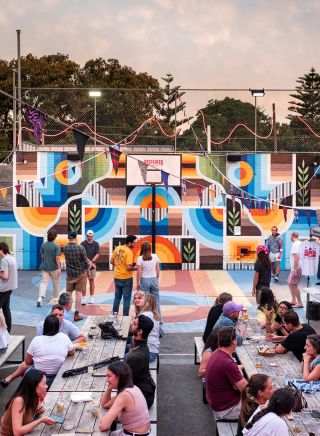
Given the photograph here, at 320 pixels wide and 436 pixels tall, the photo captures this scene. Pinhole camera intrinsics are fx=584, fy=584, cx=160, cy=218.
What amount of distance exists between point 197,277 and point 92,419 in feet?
37.2

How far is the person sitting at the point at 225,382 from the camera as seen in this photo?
5660mm

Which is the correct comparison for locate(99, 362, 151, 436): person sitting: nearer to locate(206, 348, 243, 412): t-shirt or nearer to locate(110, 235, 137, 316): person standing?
locate(206, 348, 243, 412): t-shirt

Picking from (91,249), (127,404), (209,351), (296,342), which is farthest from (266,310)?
(91,249)

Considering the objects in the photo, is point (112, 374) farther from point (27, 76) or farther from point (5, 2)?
point (27, 76)

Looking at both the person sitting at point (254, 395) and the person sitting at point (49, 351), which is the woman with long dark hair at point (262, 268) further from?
the person sitting at point (254, 395)

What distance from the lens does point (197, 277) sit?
53.1 feet

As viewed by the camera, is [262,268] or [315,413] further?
[262,268]

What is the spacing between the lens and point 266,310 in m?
7.74

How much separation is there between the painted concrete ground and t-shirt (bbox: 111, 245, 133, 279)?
1.28 m

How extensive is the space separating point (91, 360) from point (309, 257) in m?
7.01

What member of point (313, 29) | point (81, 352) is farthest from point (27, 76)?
point (81, 352)

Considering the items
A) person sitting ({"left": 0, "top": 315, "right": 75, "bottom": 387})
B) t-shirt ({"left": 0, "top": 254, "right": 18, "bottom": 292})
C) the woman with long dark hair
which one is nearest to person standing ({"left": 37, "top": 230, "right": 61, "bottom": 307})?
t-shirt ({"left": 0, "top": 254, "right": 18, "bottom": 292})

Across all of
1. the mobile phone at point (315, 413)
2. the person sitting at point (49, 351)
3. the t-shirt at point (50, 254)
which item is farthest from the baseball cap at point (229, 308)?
the t-shirt at point (50, 254)

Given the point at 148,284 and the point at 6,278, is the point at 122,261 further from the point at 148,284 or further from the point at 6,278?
Result: the point at 6,278
